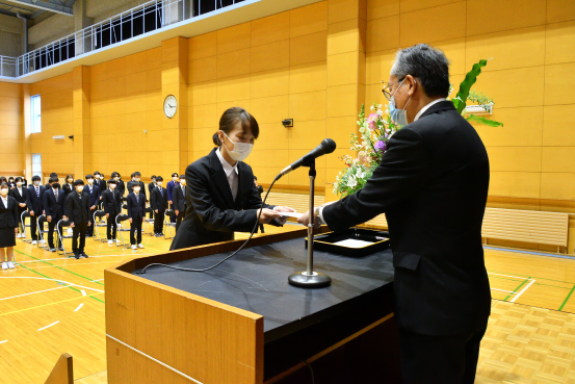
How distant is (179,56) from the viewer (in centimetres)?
1366

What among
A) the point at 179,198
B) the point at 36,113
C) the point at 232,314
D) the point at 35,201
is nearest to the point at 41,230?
the point at 35,201

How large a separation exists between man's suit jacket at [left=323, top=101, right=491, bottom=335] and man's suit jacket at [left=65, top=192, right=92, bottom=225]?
8.08 meters

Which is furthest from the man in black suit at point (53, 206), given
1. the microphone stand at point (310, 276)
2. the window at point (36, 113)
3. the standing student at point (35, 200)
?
the window at point (36, 113)

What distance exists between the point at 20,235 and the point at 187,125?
5.81 metres

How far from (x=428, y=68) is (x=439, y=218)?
23.3 inches

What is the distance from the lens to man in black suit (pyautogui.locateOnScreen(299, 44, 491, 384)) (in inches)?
57.6

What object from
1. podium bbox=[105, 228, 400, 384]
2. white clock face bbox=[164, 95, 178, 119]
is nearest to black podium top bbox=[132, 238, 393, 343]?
podium bbox=[105, 228, 400, 384]

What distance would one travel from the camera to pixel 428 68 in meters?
1.61

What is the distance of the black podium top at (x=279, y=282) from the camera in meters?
1.43

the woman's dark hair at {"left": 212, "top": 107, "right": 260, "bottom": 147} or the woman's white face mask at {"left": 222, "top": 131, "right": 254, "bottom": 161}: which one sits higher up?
the woman's dark hair at {"left": 212, "top": 107, "right": 260, "bottom": 147}

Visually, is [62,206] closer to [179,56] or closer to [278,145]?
[278,145]

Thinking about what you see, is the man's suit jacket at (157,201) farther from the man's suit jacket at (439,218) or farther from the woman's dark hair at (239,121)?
the man's suit jacket at (439,218)

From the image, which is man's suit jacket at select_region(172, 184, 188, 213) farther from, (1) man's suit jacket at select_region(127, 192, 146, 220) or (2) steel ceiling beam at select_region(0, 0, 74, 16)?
(2) steel ceiling beam at select_region(0, 0, 74, 16)

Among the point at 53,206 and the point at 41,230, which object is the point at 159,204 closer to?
the point at 53,206
